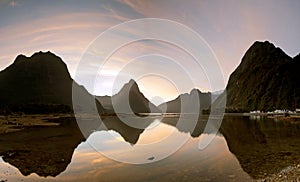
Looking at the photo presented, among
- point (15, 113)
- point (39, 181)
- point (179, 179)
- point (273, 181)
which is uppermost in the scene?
point (15, 113)

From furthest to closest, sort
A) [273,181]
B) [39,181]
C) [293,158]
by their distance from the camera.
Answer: [293,158]
[39,181]
[273,181]

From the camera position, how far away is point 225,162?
99.4 feet

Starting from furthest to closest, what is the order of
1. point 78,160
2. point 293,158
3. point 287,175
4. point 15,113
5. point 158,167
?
point 15,113 < point 78,160 < point 293,158 < point 158,167 < point 287,175

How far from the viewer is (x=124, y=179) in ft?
75.5

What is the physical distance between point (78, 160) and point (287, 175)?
22614 mm

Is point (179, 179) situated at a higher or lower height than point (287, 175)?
higher

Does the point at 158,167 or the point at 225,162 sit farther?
the point at 225,162

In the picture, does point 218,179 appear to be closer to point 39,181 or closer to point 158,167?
point 158,167

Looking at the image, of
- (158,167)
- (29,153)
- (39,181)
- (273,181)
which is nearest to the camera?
(273,181)

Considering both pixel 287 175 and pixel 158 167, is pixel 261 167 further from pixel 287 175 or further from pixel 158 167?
pixel 158 167

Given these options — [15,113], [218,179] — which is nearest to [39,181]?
[218,179]

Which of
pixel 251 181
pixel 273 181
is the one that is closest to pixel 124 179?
pixel 251 181

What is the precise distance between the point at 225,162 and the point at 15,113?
568ft

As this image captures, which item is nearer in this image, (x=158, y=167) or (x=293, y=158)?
(x=158, y=167)
